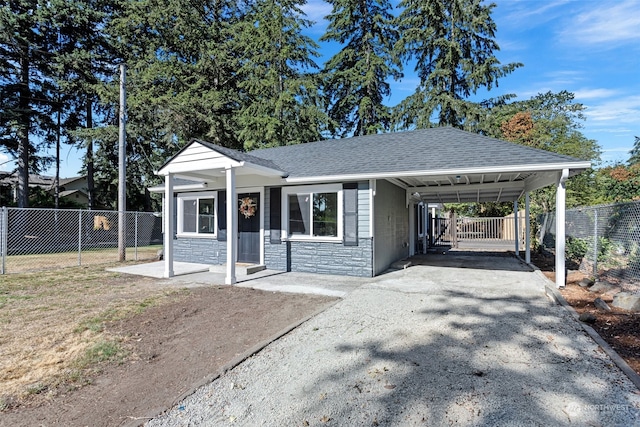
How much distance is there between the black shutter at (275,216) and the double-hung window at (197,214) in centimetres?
223

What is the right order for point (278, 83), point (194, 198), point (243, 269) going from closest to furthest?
point (243, 269)
point (194, 198)
point (278, 83)

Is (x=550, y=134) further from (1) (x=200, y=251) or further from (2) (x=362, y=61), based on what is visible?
(1) (x=200, y=251)

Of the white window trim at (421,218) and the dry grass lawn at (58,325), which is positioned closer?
the dry grass lawn at (58,325)

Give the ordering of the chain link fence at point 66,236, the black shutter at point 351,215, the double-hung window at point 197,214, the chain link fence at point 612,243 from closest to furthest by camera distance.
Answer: the chain link fence at point 612,243 → the black shutter at point 351,215 → the double-hung window at point 197,214 → the chain link fence at point 66,236

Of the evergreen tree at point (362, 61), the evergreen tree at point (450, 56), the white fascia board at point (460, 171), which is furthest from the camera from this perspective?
the evergreen tree at point (362, 61)

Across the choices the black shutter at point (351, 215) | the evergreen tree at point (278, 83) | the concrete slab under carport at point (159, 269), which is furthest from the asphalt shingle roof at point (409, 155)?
the evergreen tree at point (278, 83)

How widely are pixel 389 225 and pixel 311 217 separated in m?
2.47

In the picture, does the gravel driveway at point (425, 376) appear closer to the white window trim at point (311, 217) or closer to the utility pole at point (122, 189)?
the white window trim at point (311, 217)

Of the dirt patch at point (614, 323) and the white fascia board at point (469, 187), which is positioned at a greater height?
the white fascia board at point (469, 187)

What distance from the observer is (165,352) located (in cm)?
370

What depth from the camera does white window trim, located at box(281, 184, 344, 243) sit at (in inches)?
313

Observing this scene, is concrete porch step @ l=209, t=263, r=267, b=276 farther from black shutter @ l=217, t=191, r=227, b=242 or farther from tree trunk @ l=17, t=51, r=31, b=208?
tree trunk @ l=17, t=51, r=31, b=208

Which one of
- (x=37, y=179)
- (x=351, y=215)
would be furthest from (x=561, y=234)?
(x=37, y=179)

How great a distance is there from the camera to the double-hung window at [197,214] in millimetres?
10078
